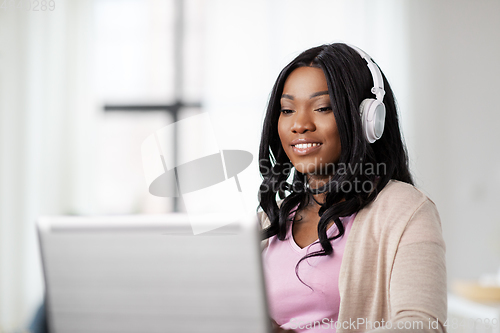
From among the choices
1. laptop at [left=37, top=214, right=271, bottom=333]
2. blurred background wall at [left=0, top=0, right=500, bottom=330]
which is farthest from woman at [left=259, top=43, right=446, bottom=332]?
blurred background wall at [left=0, top=0, right=500, bottom=330]

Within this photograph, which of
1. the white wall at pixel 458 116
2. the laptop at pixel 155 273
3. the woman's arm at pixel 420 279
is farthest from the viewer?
the white wall at pixel 458 116

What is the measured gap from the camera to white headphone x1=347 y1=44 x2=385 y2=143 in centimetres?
94

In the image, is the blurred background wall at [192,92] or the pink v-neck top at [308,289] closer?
the pink v-neck top at [308,289]

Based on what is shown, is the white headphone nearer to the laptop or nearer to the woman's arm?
the woman's arm

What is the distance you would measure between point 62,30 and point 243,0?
1046mm

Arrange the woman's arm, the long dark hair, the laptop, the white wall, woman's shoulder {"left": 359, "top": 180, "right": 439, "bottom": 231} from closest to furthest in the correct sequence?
the laptop → the woman's arm → woman's shoulder {"left": 359, "top": 180, "right": 439, "bottom": 231} → the long dark hair → the white wall

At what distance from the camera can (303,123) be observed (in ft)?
3.26

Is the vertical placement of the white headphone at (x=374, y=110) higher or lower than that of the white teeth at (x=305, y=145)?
higher

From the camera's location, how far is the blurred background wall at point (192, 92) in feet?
7.60

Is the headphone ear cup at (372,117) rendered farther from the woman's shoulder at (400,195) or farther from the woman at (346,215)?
the woman's shoulder at (400,195)

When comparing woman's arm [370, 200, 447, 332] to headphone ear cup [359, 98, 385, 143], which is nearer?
woman's arm [370, 200, 447, 332]

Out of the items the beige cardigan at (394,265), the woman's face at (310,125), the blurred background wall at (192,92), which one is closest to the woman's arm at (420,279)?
the beige cardigan at (394,265)

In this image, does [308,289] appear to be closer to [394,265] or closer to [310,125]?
[394,265]

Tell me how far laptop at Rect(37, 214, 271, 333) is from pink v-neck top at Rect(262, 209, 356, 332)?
0.38 meters
